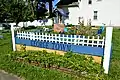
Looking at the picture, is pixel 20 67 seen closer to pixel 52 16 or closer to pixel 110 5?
pixel 110 5

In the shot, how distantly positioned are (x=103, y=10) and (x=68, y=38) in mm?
18663

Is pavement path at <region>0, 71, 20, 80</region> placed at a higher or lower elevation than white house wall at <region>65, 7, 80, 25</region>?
lower

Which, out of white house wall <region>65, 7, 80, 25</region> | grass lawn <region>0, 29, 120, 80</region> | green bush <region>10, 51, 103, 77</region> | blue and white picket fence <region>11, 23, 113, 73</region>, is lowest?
grass lawn <region>0, 29, 120, 80</region>

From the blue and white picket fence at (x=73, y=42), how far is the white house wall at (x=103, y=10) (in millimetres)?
17752

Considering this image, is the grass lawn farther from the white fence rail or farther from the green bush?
the white fence rail

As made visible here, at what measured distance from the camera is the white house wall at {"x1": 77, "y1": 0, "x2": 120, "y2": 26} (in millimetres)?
23391

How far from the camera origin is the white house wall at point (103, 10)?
23.4 m

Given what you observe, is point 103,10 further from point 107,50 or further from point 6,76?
point 6,76

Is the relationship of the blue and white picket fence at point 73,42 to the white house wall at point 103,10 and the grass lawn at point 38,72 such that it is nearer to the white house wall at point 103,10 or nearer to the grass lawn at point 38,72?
the grass lawn at point 38,72

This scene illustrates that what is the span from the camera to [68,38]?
6.79 m

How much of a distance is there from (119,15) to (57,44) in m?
18.2

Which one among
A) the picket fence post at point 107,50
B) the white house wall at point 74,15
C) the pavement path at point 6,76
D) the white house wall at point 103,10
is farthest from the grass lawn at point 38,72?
the white house wall at point 74,15

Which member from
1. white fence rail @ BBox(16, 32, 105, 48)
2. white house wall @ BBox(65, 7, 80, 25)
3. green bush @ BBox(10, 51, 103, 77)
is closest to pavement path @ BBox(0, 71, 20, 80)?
green bush @ BBox(10, 51, 103, 77)

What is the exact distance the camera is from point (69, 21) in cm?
2808
